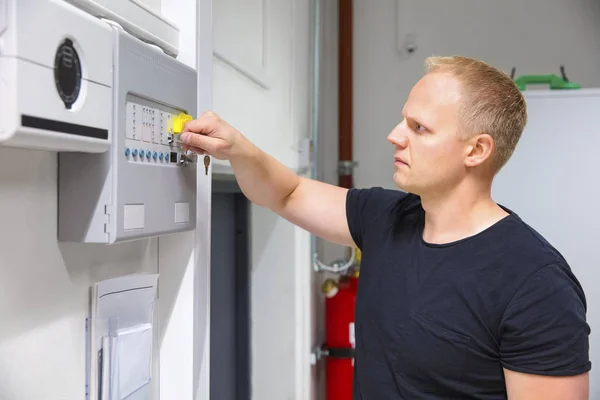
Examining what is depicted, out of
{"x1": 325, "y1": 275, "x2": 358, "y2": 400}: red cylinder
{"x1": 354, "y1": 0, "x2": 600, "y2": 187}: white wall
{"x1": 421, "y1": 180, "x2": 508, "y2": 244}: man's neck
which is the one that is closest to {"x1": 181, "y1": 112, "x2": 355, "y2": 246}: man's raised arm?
{"x1": 421, "y1": 180, "x2": 508, "y2": 244}: man's neck

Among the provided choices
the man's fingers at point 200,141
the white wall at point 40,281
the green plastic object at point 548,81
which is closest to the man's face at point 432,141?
the man's fingers at point 200,141

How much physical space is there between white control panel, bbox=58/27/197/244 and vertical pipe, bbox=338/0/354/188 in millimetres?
1415

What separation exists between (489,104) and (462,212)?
0.20 meters

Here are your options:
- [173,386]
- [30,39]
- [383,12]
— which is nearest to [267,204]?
[173,386]

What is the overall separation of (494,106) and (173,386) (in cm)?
73

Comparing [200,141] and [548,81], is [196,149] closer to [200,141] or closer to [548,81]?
[200,141]

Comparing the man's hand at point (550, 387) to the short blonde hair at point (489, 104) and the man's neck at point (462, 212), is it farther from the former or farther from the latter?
the short blonde hair at point (489, 104)

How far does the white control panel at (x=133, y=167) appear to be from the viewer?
66 cm

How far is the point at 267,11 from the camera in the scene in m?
1.48

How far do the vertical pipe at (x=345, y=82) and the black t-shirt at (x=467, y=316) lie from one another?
1161mm

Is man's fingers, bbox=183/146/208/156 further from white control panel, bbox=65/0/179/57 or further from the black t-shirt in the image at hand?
the black t-shirt

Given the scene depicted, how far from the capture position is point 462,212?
3.27 ft

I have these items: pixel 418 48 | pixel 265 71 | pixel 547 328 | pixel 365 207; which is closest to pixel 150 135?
pixel 365 207

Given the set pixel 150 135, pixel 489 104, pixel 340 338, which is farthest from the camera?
pixel 340 338
